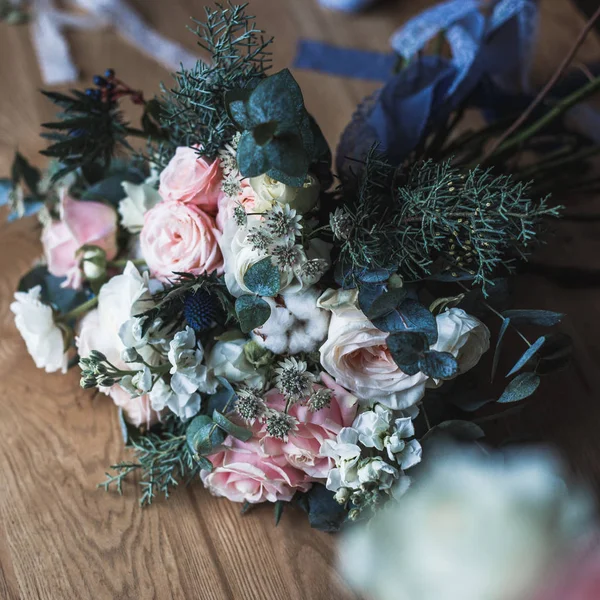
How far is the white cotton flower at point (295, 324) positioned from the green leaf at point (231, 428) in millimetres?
77

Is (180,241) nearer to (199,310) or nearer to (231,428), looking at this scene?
(199,310)

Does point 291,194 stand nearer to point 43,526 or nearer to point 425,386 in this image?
point 425,386

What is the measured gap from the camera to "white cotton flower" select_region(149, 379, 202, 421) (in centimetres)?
63

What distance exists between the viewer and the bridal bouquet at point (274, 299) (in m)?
0.55

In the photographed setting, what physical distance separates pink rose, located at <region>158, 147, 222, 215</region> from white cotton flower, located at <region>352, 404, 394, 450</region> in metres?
0.26

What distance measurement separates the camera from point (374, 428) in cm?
57

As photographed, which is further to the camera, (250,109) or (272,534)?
(272,534)

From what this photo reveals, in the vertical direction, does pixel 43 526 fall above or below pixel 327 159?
below

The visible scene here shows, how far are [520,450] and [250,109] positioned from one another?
44 centimetres

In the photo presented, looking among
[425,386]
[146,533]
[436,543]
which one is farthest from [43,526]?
[436,543]

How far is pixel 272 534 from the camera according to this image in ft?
2.21

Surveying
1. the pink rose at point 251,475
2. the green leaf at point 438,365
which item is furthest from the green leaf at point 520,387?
the pink rose at point 251,475

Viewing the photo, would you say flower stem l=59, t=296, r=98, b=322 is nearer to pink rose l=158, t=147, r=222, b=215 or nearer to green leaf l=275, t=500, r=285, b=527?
pink rose l=158, t=147, r=222, b=215

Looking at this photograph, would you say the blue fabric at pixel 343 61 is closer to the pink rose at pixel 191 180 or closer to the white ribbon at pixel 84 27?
the white ribbon at pixel 84 27
